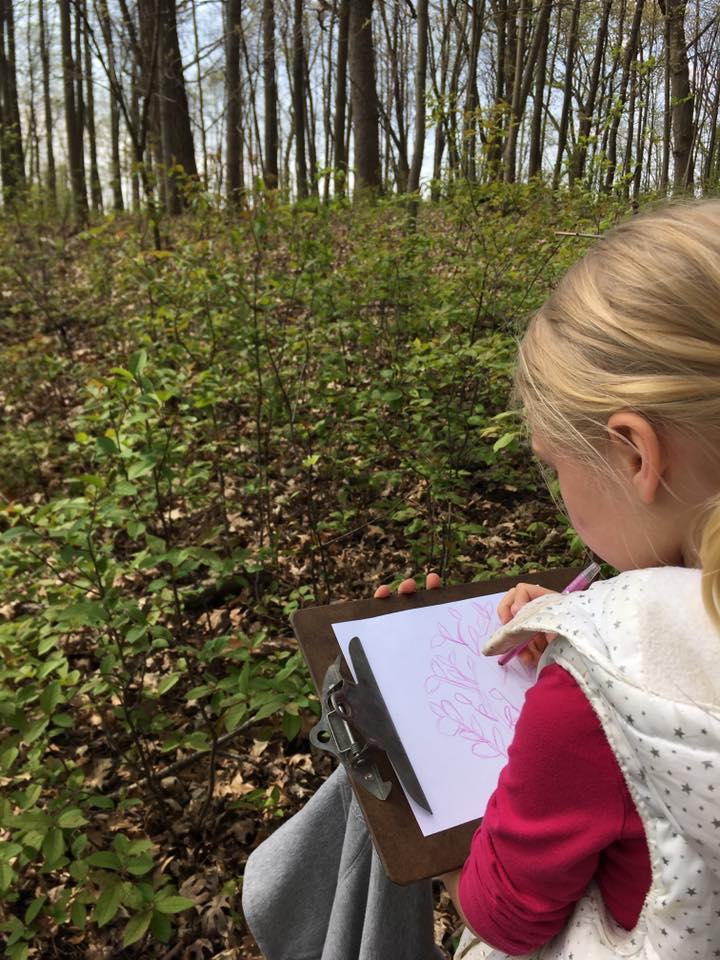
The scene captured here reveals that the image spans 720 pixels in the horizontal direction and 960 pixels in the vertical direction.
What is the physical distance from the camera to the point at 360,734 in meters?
1.03

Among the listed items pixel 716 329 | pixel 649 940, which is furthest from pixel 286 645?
pixel 716 329

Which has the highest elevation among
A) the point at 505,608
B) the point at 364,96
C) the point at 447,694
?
the point at 364,96

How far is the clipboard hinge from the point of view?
1.00 meters

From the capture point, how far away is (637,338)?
2.56 feet

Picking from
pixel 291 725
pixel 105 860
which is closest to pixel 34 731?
pixel 105 860

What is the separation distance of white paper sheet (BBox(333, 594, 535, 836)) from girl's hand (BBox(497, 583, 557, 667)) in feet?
0.08

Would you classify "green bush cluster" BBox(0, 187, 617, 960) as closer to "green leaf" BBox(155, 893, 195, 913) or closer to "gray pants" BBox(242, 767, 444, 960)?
"green leaf" BBox(155, 893, 195, 913)

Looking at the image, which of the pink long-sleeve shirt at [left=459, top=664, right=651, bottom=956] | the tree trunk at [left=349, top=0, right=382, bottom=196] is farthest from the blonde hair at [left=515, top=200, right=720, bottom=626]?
the tree trunk at [left=349, top=0, right=382, bottom=196]

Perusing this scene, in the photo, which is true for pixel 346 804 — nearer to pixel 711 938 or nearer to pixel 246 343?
pixel 711 938

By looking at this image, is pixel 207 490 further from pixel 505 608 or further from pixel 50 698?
pixel 505 608

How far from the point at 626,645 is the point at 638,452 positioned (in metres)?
0.25

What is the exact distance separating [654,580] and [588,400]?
240 mm

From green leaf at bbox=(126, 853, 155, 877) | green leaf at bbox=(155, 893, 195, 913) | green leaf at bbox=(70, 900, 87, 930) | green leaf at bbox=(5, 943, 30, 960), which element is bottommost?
green leaf at bbox=(5, 943, 30, 960)

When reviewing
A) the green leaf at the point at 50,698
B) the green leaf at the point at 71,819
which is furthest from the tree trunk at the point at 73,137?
the green leaf at the point at 71,819
